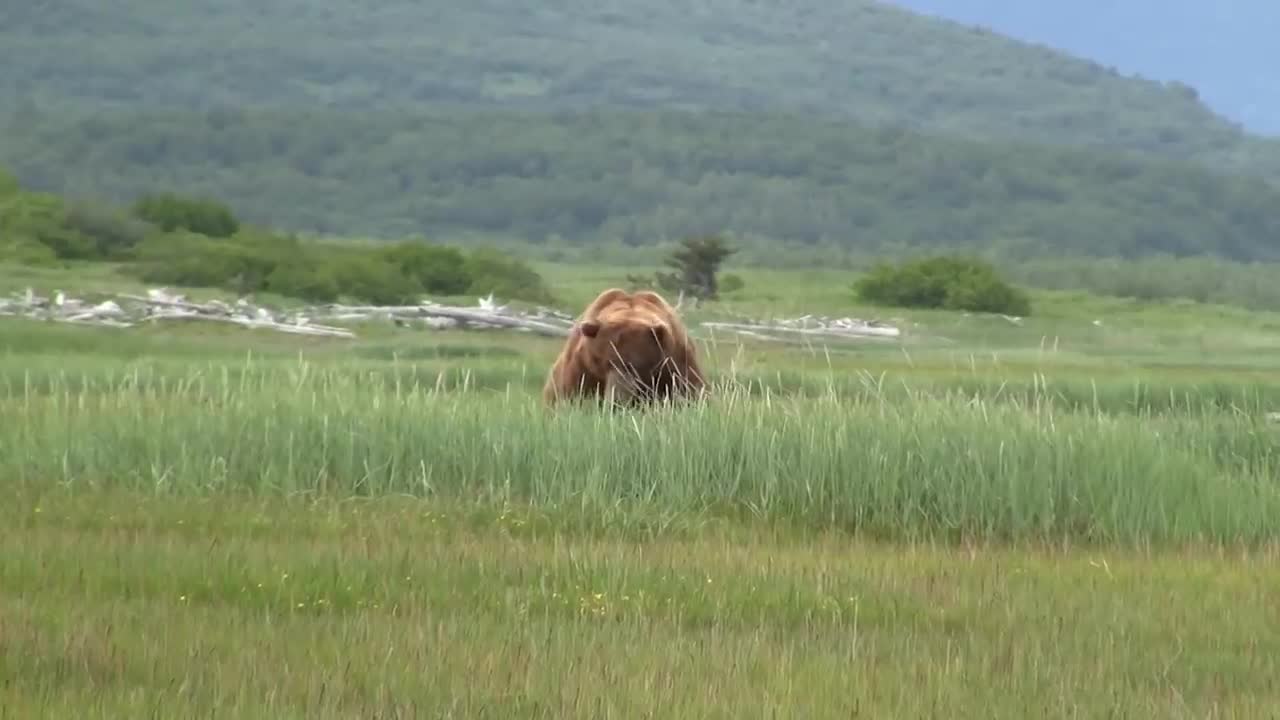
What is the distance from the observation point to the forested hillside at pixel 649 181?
237 feet

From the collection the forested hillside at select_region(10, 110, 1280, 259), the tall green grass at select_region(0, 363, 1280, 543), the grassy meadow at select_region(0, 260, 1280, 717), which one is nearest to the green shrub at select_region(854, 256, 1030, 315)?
the grassy meadow at select_region(0, 260, 1280, 717)

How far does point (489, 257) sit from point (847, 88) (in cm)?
9830

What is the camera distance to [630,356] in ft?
37.1

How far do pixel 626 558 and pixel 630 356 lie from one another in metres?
4.56

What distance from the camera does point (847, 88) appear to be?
127 meters

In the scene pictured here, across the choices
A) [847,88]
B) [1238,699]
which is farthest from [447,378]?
[847,88]

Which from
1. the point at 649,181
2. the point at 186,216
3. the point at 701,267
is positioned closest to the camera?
the point at 701,267

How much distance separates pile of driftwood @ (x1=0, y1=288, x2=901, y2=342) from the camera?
785 inches

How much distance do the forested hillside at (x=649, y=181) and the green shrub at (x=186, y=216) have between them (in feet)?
104

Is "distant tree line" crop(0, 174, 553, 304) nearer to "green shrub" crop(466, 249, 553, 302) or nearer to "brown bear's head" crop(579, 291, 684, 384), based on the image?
"green shrub" crop(466, 249, 553, 302)

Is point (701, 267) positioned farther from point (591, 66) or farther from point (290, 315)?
point (591, 66)

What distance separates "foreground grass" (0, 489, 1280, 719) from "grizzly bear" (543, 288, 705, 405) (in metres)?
3.41

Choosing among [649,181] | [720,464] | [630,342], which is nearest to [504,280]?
[630,342]

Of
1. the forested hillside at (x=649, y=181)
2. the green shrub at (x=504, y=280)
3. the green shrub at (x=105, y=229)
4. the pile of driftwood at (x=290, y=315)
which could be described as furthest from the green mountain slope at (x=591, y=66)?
the pile of driftwood at (x=290, y=315)
